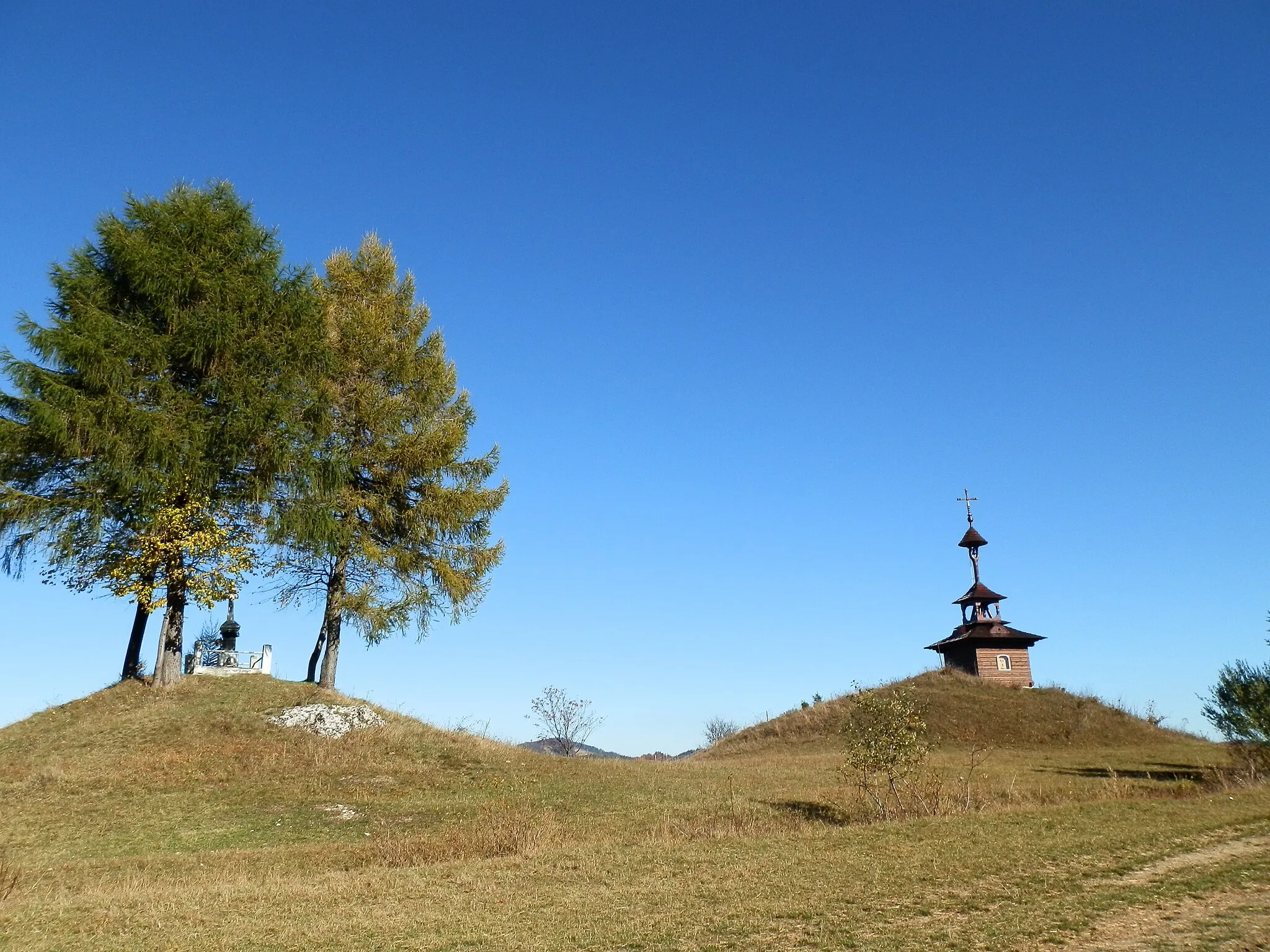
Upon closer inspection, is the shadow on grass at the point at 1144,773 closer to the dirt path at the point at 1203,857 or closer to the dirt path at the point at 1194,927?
the dirt path at the point at 1203,857

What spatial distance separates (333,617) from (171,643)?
4.54m

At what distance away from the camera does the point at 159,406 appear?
25.5m

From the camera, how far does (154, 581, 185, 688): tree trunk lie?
2548 cm

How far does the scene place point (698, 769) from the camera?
26062 millimetres

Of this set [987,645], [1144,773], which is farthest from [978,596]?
[1144,773]

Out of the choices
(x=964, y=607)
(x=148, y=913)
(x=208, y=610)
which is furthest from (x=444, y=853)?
(x=964, y=607)

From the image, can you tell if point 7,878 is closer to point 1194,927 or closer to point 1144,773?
point 1194,927

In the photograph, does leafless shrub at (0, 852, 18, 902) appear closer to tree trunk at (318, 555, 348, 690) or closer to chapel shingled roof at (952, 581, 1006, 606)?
tree trunk at (318, 555, 348, 690)

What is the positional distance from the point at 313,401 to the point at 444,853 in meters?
15.8

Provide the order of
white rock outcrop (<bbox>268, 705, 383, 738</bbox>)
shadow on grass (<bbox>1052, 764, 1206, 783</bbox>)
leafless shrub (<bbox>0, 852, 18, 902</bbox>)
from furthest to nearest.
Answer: shadow on grass (<bbox>1052, 764, 1206, 783</bbox>), white rock outcrop (<bbox>268, 705, 383, 738</bbox>), leafless shrub (<bbox>0, 852, 18, 902</bbox>)

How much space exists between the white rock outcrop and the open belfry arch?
31984mm

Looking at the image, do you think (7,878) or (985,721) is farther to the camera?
(985,721)

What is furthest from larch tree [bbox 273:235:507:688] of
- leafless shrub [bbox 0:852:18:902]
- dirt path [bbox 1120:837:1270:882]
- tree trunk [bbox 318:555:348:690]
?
dirt path [bbox 1120:837:1270:882]

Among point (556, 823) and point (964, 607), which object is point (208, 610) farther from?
point (964, 607)
